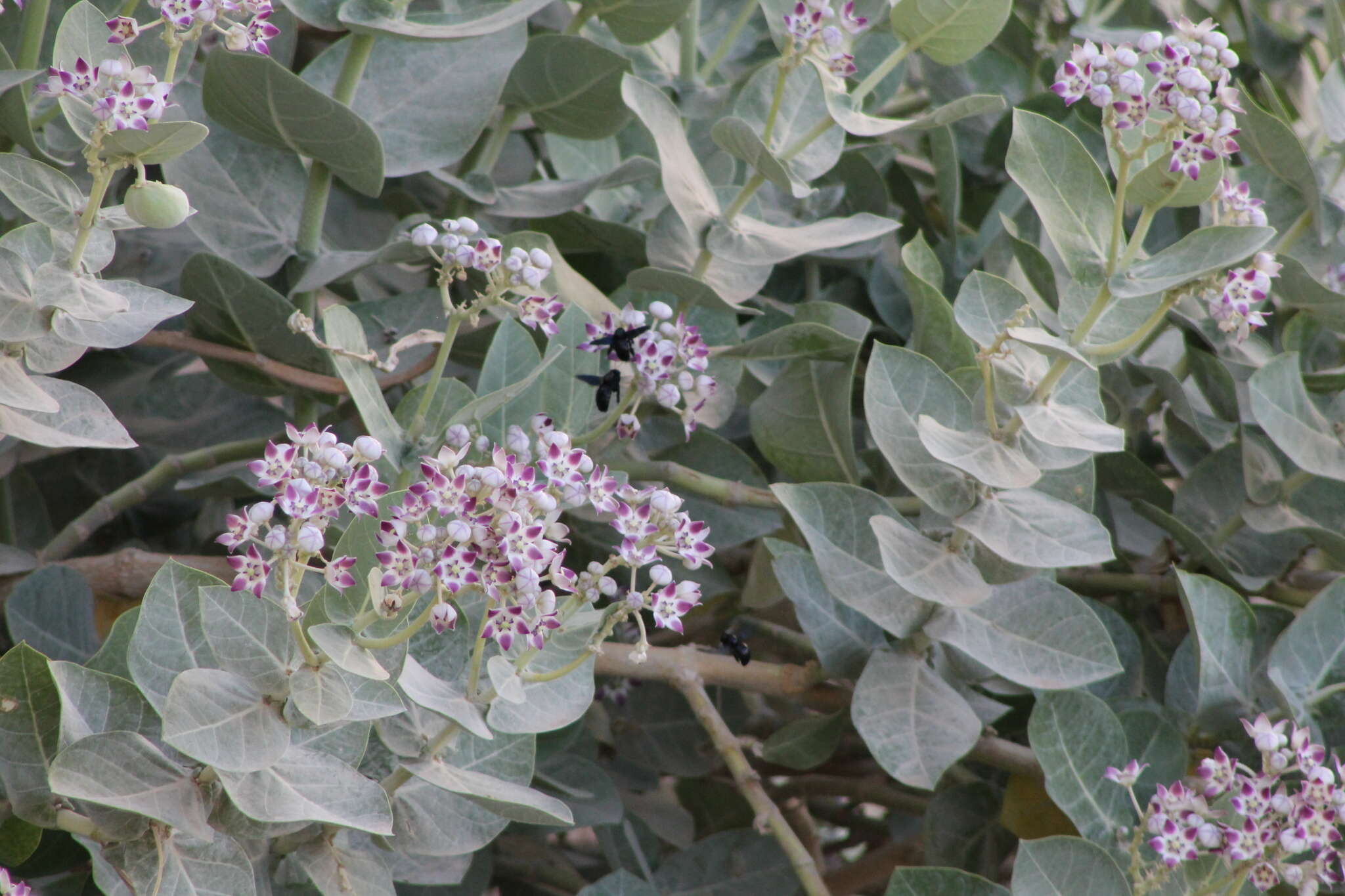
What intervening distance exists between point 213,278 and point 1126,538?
0.77 m

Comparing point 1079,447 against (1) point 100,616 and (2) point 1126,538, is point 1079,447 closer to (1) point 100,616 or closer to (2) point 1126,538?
(2) point 1126,538

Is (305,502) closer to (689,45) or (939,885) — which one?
(939,885)

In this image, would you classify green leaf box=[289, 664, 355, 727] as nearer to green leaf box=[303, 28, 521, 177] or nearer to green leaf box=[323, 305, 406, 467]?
green leaf box=[323, 305, 406, 467]

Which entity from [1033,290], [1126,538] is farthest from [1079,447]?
[1126,538]

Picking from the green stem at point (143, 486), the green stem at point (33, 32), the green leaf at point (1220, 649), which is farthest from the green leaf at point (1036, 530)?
the green stem at point (33, 32)

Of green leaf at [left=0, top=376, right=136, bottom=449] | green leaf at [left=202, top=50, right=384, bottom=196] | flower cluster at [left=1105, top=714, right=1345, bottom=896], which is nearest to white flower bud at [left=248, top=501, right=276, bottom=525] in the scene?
green leaf at [left=0, top=376, right=136, bottom=449]

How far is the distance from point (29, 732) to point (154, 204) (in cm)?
29

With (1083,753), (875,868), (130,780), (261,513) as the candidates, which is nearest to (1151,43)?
(1083,753)

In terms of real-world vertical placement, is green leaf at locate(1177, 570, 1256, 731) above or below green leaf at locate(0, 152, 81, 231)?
below

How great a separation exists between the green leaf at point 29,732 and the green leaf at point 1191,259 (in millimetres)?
661

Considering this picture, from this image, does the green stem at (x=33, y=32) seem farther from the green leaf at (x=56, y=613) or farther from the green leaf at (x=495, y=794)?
the green leaf at (x=495, y=794)

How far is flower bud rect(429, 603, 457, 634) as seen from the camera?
61cm

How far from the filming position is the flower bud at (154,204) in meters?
0.61

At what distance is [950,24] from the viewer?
90 centimetres
